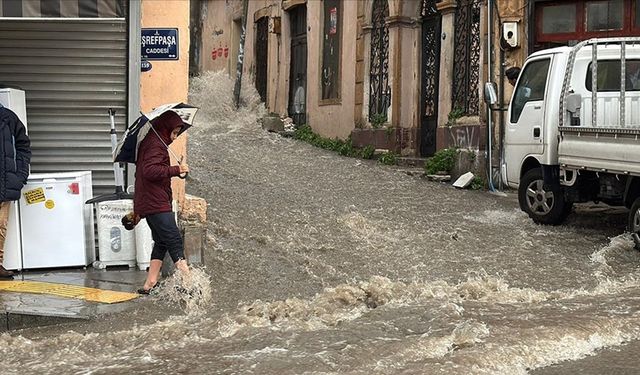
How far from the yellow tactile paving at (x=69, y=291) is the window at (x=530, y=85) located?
628cm

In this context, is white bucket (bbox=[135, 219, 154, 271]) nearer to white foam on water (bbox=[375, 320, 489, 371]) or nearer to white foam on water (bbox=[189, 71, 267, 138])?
white foam on water (bbox=[375, 320, 489, 371])

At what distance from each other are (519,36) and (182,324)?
9.84 meters

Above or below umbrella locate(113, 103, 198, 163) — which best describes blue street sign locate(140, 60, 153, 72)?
above

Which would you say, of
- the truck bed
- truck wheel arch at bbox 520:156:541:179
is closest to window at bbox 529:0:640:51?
truck wheel arch at bbox 520:156:541:179

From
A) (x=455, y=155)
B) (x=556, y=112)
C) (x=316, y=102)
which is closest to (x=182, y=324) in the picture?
(x=556, y=112)

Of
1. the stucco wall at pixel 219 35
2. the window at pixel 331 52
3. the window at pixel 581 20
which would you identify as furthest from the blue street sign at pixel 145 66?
the stucco wall at pixel 219 35

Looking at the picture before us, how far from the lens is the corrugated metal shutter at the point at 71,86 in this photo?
355 inches

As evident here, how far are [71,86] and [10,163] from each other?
1.62m

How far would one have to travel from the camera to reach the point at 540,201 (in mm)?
11109

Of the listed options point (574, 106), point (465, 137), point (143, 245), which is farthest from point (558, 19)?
point (143, 245)

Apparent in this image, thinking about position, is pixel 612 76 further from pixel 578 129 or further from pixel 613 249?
pixel 613 249

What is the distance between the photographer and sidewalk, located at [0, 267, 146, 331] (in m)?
6.46

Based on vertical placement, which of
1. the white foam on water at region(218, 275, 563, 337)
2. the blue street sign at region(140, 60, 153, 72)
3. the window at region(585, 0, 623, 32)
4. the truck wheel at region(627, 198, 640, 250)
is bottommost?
the white foam on water at region(218, 275, 563, 337)

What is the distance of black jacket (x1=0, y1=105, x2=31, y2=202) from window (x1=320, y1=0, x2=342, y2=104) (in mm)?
12865
